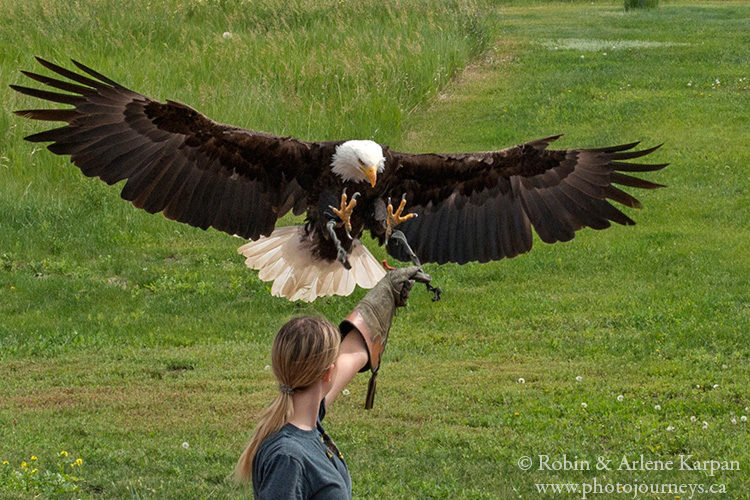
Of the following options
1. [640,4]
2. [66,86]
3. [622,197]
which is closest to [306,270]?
[66,86]

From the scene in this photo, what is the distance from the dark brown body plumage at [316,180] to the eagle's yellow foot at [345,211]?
0.26ft

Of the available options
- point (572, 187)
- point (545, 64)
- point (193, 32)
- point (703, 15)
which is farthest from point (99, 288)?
point (703, 15)

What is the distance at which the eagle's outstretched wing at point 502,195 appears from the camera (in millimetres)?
Result: 5992

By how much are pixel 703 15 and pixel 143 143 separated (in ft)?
73.4

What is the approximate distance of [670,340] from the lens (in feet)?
24.1

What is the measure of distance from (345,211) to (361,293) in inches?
126

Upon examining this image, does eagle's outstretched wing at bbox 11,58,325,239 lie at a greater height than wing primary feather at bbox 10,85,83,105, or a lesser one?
lesser

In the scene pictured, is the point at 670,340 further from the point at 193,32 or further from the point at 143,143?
→ the point at 193,32

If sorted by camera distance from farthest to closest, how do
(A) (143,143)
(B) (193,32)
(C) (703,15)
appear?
(C) (703,15) → (B) (193,32) → (A) (143,143)

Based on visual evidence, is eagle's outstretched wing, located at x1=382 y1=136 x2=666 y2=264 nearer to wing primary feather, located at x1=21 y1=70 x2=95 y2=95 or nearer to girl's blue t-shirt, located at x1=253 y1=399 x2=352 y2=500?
wing primary feather, located at x1=21 y1=70 x2=95 y2=95

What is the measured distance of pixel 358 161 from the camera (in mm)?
5523

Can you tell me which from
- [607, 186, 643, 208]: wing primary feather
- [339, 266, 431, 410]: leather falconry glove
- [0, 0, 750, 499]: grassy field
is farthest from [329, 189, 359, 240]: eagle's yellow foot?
[339, 266, 431, 410]: leather falconry glove

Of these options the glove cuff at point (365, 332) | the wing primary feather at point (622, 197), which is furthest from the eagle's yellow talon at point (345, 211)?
the glove cuff at point (365, 332)

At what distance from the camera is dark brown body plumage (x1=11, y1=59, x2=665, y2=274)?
5727mm
